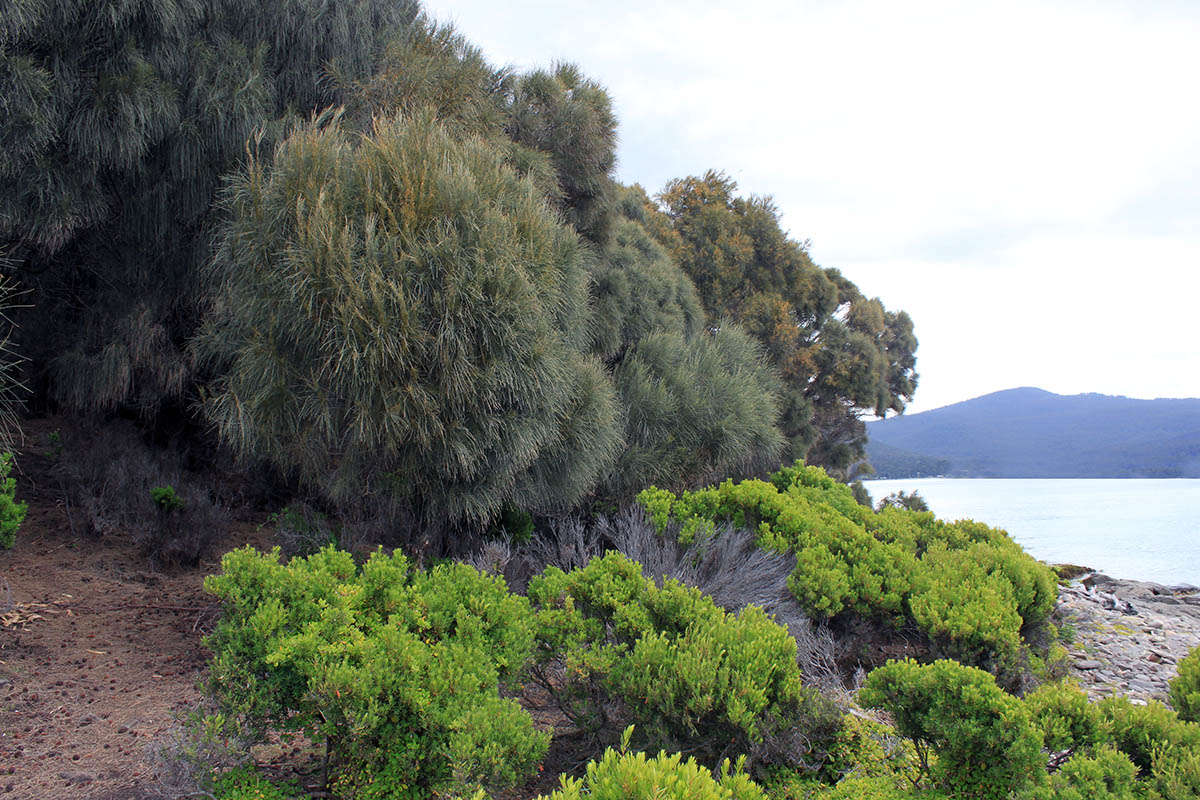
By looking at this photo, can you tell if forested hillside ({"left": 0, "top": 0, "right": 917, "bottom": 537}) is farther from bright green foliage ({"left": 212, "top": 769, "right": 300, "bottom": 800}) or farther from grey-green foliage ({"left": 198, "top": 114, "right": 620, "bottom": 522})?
bright green foliage ({"left": 212, "top": 769, "right": 300, "bottom": 800})

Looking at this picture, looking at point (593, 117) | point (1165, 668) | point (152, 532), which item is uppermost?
point (593, 117)

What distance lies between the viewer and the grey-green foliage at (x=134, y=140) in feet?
19.0

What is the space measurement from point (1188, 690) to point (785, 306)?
50.2 feet

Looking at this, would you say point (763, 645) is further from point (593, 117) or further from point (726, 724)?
point (593, 117)

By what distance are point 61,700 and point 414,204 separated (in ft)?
11.9

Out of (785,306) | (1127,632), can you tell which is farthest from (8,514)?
(785,306)

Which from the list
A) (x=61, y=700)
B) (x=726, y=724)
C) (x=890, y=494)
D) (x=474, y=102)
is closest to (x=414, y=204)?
(x=474, y=102)

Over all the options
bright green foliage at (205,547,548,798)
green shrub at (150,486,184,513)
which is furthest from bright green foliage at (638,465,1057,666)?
green shrub at (150,486,184,513)

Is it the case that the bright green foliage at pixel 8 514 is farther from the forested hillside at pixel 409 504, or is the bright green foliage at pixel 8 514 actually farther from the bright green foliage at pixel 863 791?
the bright green foliage at pixel 863 791

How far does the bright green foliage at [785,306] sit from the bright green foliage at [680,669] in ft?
43.4

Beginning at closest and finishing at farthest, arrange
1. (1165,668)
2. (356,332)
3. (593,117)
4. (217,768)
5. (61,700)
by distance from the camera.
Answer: (217,768) → (61,700) → (356,332) → (1165,668) → (593,117)

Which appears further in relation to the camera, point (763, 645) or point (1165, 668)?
point (1165, 668)

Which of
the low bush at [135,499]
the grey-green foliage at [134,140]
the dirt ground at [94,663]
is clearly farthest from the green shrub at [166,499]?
the grey-green foliage at [134,140]

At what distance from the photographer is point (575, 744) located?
3346 mm
